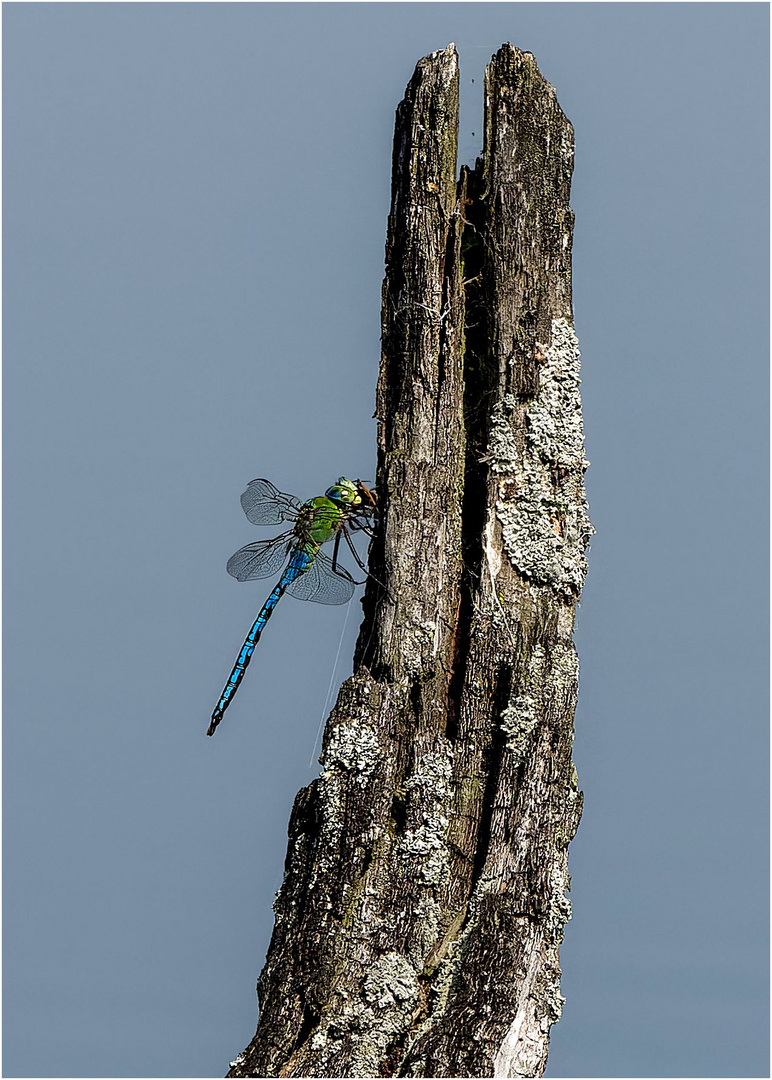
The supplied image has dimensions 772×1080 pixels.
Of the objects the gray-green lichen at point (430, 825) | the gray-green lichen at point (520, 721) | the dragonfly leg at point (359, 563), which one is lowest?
the gray-green lichen at point (430, 825)

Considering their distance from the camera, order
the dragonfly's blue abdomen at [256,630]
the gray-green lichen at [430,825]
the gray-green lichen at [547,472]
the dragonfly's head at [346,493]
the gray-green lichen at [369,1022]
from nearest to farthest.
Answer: the gray-green lichen at [369,1022] < the gray-green lichen at [430,825] < the gray-green lichen at [547,472] < the dragonfly's head at [346,493] < the dragonfly's blue abdomen at [256,630]

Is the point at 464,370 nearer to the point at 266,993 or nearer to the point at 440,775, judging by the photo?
the point at 440,775

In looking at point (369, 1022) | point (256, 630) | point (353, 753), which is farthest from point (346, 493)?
point (369, 1022)

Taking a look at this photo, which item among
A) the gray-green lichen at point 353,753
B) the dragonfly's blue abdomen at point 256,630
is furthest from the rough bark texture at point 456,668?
the dragonfly's blue abdomen at point 256,630

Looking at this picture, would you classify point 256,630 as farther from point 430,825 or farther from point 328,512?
point 430,825

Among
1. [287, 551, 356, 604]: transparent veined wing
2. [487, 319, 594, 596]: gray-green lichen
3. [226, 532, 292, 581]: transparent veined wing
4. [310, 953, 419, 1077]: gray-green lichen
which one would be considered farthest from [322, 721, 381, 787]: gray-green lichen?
[226, 532, 292, 581]: transparent veined wing

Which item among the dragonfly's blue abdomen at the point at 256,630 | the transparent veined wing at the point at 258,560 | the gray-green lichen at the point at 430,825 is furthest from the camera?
the transparent veined wing at the point at 258,560

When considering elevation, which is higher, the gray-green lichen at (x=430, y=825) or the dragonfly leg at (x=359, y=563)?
the dragonfly leg at (x=359, y=563)

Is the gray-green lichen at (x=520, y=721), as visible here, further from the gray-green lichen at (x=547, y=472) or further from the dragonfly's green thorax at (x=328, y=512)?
the dragonfly's green thorax at (x=328, y=512)
